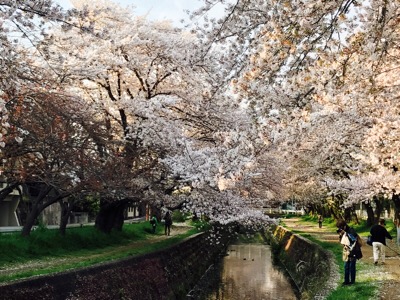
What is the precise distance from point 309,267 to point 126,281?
10781 millimetres

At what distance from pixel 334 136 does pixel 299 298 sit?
23.5ft

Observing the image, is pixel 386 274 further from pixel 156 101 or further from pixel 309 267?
pixel 156 101

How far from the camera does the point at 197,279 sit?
24.1m

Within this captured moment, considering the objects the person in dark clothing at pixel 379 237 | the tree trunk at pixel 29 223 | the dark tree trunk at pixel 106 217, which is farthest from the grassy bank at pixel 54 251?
the person in dark clothing at pixel 379 237

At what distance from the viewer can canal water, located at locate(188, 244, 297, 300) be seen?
70.4 ft

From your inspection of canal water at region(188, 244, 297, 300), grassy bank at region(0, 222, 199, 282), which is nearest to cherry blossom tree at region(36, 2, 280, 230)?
grassy bank at region(0, 222, 199, 282)

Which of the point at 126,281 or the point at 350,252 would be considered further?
the point at 126,281

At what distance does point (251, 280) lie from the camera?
2578 cm

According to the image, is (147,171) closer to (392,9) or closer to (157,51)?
(157,51)

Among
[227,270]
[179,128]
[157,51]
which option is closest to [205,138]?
[179,128]

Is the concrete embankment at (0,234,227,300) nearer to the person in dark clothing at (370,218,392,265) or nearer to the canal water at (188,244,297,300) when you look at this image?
the canal water at (188,244,297,300)

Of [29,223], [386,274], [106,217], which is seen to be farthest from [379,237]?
[106,217]

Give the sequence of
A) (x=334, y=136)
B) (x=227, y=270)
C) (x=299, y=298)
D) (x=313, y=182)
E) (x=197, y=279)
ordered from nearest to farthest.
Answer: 1. (x=334, y=136)
2. (x=299, y=298)
3. (x=197, y=279)
4. (x=227, y=270)
5. (x=313, y=182)

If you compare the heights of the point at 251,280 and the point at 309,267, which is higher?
the point at 309,267
